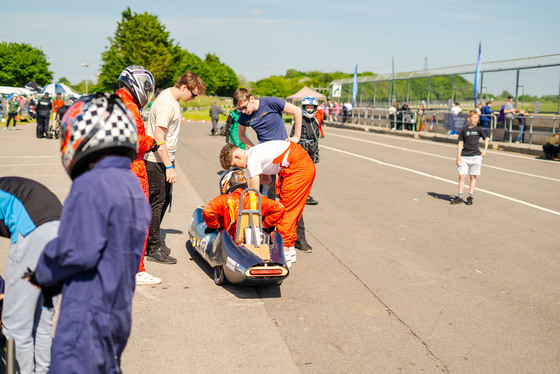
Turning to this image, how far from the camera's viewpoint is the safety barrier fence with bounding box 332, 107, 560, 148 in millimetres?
22134

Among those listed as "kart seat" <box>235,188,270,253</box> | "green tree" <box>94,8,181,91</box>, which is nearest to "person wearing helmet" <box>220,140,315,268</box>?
"kart seat" <box>235,188,270,253</box>

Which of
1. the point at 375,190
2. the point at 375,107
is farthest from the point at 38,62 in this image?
the point at 375,190

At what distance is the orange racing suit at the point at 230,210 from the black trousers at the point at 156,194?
27.3 inches

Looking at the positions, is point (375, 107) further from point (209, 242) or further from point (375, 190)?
point (209, 242)

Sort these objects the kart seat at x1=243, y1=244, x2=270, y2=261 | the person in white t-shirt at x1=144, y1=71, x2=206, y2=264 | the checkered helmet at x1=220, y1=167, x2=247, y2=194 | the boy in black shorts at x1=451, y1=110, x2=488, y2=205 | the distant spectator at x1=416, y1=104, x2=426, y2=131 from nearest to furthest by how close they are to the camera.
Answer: the kart seat at x1=243, y1=244, x2=270, y2=261 < the person in white t-shirt at x1=144, y1=71, x2=206, y2=264 < the checkered helmet at x1=220, y1=167, x2=247, y2=194 < the boy in black shorts at x1=451, y1=110, x2=488, y2=205 < the distant spectator at x1=416, y1=104, x2=426, y2=131

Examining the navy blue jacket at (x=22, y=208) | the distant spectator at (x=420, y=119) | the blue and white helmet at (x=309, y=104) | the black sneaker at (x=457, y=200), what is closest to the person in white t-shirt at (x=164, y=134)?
the navy blue jacket at (x=22, y=208)

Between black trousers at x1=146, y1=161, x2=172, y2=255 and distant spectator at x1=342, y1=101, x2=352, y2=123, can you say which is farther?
distant spectator at x1=342, y1=101, x2=352, y2=123

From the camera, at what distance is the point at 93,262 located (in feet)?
7.53

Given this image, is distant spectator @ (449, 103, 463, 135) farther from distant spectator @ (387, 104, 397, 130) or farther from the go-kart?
the go-kart

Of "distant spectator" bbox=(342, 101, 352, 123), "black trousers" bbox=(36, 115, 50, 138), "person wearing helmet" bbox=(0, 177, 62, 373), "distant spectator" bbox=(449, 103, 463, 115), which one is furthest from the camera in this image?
"distant spectator" bbox=(342, 101, 352, 123)

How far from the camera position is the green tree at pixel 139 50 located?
89062 millimetres

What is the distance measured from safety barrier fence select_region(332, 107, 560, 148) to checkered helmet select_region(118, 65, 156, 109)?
19.4 meters

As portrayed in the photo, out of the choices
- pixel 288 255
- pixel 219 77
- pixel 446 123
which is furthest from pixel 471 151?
pixel 219 77

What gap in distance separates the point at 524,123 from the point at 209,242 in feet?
66.4
